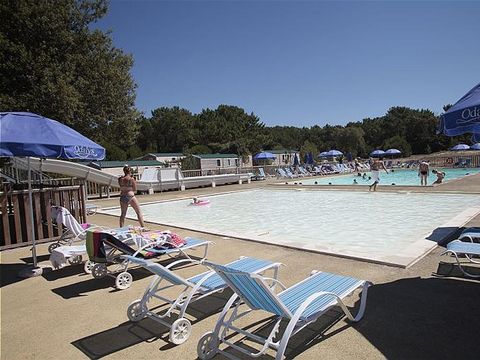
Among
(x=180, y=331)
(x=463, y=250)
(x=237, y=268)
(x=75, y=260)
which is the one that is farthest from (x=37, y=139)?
(x=463, y=250)

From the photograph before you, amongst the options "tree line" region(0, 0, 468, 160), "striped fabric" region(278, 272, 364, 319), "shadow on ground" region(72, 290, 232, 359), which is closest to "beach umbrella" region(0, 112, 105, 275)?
"shadow on ground" region(72, 290, 232, 359)

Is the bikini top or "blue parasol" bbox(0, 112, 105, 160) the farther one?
the bikini top

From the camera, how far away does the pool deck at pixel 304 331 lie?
3.30 m

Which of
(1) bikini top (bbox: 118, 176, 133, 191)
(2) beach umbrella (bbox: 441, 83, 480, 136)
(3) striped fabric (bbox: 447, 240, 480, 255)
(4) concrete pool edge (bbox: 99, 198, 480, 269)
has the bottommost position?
(4) concrete pool edge (bbox: 99, 198, 480, 269)

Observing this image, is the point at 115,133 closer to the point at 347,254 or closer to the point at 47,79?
the point at 47,79

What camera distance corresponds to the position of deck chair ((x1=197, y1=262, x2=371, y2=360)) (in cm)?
294

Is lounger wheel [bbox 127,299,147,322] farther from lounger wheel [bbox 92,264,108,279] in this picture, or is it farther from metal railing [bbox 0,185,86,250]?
metal railing [bbox 0,185,86,250]

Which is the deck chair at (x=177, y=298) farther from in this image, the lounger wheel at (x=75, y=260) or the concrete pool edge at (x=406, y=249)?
the lounger wheel at (x=75, y=260)

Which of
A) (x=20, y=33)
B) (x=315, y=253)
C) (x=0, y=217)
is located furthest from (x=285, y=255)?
(x=20, y=33)

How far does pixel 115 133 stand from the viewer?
22.7 meters

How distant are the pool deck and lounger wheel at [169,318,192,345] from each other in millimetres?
77

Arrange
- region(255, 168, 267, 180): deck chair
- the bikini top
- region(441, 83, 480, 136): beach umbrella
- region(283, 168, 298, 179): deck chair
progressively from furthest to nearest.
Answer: region(255, 168, 267, 180): deck chair
region(283, 168, 298, 179): deck chair
the bikini top
region(441, 83, 480, 136): beach umbrella

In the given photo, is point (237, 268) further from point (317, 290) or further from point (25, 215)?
point (25, 215)

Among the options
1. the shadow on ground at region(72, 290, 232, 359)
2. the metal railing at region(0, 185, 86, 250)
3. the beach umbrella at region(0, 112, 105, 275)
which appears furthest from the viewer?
the metal railing at region(0, 185, 86, 250)
